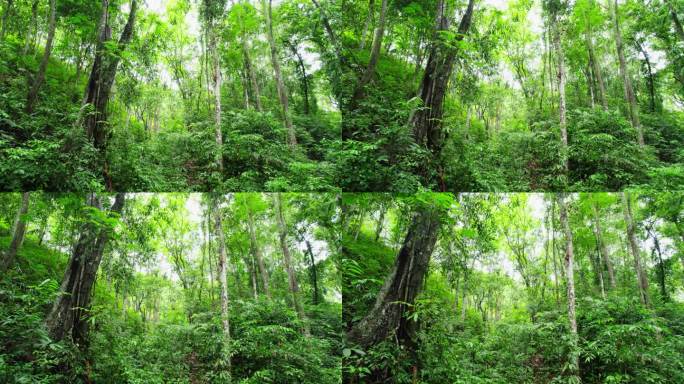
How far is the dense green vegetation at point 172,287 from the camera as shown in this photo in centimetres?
461

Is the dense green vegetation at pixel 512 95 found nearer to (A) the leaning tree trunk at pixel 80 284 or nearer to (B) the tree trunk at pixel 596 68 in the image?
(B) the tree trunk at pixel 596 68

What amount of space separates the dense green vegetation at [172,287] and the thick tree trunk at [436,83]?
130 cm

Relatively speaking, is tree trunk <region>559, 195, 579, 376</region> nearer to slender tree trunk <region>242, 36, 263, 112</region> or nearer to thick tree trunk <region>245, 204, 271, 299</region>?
thick tree trunk <region>245, 204, 271, 299</region>

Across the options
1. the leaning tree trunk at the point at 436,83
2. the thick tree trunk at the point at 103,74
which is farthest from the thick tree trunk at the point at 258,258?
the leaning tree trunk at the point at 436,83

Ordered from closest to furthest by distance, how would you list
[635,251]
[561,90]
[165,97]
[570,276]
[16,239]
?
1. [16,239]
2. [165,97]
3. [570,276]
4. [561,90]
5. [635,251]

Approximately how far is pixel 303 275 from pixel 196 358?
4.74 feet

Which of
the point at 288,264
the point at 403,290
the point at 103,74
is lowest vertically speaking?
the point at 403,290

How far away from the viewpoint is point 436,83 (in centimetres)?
504

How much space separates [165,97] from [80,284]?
87.9 inches

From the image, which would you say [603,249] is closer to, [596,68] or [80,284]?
[596,68]

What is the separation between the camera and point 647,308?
545 cm

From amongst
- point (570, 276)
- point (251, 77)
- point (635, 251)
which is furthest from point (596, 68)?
point (251, 77)

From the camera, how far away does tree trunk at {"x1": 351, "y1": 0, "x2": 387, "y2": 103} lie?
4998 millimetres

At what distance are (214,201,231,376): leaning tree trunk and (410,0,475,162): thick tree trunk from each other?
2457 millimetres
